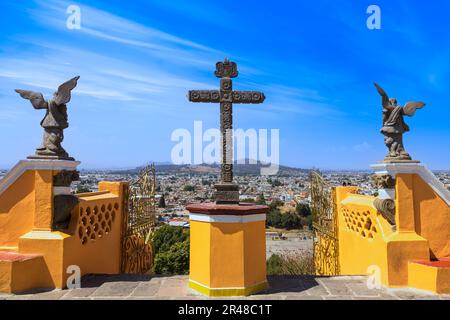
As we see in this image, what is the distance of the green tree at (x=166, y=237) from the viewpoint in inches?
735

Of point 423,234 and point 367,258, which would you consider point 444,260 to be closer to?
point 423,234

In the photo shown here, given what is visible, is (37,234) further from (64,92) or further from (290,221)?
(290,221)

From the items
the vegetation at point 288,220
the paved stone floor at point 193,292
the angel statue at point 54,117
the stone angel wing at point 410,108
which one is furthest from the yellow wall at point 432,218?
the vegetation at point 288,220

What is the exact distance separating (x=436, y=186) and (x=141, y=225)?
Answer: 620cm

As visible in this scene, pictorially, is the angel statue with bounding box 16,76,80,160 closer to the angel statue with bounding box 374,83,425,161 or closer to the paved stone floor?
the paved stone floor

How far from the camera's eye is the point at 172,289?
17.1 feet

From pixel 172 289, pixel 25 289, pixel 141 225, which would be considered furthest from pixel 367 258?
pixel 25 289

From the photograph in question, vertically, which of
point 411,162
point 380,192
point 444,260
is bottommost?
point 444,260

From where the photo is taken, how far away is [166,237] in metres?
19.5

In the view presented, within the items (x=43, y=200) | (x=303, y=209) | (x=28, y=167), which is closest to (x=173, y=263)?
(x=43, y=200)

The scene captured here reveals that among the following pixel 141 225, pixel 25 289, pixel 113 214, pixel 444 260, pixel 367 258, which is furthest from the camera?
pixel 141 225

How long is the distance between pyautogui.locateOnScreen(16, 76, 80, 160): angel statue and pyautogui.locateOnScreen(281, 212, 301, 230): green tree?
52.5 metres
